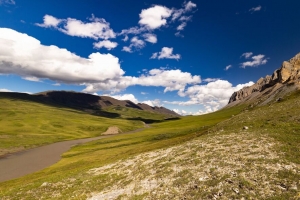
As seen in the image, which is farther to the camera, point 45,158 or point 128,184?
point 45,158

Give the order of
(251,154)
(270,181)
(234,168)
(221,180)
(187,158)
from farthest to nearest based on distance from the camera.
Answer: (187,158), (251,154), (234,168), (221,180), (270,181)

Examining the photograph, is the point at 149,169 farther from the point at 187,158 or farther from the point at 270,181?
the point at 270,181

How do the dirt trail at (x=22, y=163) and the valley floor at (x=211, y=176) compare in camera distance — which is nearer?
the valley floor at (x=211, y=176)

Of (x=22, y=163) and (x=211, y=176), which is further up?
(x=211, y=176)

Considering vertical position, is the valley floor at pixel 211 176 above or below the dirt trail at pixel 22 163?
above

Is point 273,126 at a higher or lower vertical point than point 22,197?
higher

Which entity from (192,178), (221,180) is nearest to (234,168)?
(221,180)

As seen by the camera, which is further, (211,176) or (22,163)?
(22,163)

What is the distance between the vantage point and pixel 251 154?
1094 inches

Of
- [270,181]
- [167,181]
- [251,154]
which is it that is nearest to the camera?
[270,181]

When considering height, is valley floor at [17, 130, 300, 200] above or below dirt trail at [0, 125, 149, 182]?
above

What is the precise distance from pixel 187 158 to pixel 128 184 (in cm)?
950

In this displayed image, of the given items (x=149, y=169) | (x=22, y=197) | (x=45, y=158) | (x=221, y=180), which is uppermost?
(x=221, y=180)

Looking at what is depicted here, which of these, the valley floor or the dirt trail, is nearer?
the valley floor
